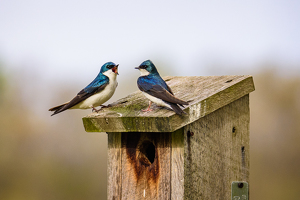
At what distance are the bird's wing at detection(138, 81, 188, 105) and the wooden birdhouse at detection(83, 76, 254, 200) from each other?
0.09 metres

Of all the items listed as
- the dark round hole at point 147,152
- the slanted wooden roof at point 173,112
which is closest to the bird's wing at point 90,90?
the slanted wooden roof at point 173,112

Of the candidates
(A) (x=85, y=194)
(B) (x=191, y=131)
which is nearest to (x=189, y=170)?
(B) (x=191, y=131)

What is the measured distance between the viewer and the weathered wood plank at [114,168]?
2701 mm

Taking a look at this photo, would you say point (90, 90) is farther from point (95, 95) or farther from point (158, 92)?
point (158, 92)

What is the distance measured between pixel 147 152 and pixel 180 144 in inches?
12.7

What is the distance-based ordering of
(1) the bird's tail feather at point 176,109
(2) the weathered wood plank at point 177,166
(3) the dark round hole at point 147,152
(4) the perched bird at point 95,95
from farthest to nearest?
1. (4) the perched bird at point 95,95
2. (3) the dark round hole at point 147,152
3. (2) the weathered wood plank at point 177,166
4. (1) the bird's tail feather at point 176,109

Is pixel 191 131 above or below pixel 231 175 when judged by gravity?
above

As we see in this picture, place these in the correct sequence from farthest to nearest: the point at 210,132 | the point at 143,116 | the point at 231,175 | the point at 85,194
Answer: the point at 85,194
the point at 231,175
the point at 210,132
the point at 143,116

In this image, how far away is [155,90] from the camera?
2.52m

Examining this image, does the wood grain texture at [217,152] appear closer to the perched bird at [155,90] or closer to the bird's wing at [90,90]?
the perched bird at [155,90]

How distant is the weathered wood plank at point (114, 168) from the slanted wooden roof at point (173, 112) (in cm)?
20

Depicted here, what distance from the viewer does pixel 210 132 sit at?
2.65 m

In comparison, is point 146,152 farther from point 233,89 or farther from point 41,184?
point 41,184

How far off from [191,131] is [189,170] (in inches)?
9.2
